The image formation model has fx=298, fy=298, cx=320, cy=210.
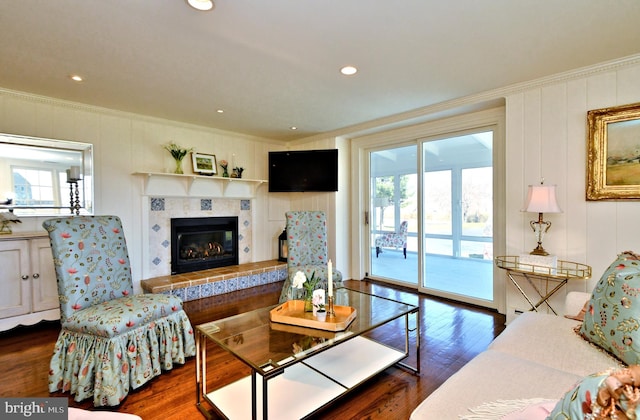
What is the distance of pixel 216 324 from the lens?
6.16 ft

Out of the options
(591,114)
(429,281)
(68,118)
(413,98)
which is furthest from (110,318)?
(591,114)

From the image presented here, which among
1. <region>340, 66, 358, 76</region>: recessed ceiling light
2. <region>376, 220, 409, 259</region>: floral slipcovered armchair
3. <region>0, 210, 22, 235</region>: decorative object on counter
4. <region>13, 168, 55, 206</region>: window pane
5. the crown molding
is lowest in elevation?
<region>376, 220, 409, 259</region>: floral slipcovered armchair

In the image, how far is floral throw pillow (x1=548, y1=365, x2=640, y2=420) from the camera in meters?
0.54

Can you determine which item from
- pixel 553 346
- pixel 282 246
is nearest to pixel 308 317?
pixel 553 346

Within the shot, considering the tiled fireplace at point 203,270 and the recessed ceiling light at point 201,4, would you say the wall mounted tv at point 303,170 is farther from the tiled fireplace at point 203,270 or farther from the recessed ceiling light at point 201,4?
the recessed ceiling light at point 201,4

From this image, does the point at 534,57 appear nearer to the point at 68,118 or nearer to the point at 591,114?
the point at 591,114

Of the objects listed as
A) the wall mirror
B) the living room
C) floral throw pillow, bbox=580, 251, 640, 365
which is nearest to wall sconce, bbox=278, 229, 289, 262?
the living room

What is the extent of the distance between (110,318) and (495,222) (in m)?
3.67

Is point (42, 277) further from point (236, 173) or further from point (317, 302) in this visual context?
point (317, 302)

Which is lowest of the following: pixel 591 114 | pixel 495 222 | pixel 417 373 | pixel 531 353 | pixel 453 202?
pixel 417 373

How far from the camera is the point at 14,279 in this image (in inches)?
110

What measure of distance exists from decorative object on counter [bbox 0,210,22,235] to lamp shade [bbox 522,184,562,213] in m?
4.79

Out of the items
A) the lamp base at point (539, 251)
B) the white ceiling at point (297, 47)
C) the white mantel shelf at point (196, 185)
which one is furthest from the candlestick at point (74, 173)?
the lamp base at point (539, 251)

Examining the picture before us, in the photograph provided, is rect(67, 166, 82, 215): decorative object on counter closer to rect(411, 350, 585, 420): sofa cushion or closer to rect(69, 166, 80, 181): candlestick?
rect(69, 166, 80, 181): candlestick
